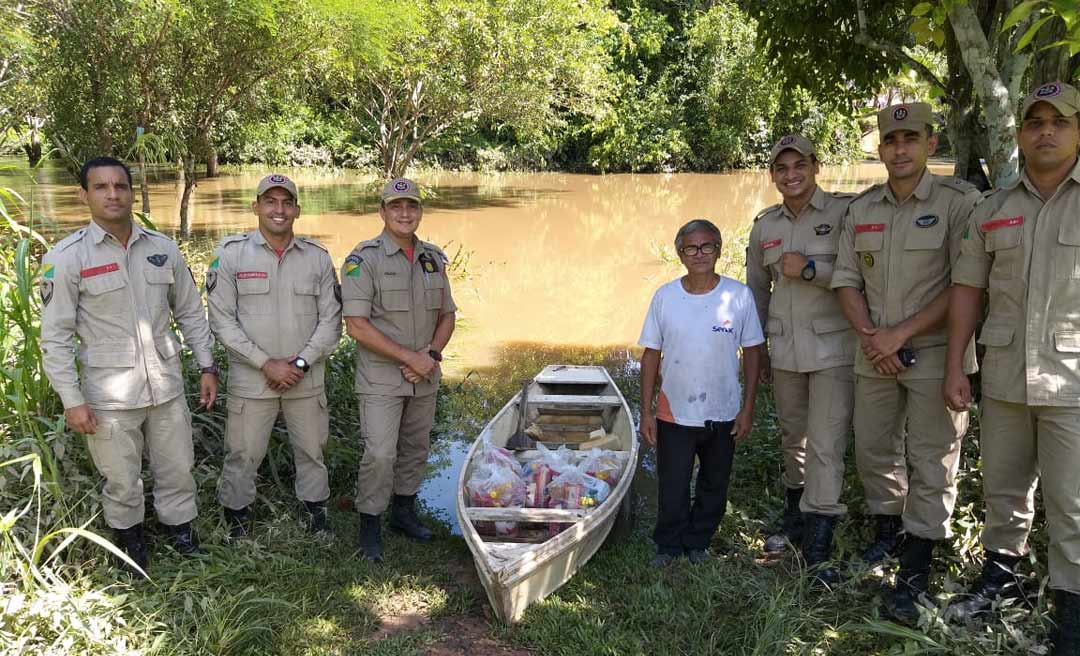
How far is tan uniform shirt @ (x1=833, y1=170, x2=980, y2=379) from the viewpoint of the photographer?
315cm

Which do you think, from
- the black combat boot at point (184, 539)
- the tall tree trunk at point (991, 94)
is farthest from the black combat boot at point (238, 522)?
the tall tree trunk at point (991, 94)

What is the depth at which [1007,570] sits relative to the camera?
3.00m

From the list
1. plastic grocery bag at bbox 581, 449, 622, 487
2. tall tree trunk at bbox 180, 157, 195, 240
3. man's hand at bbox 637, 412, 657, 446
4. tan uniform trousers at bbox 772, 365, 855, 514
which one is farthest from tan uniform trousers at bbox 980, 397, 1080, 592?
tall tree trunk at bbox 180, 157, 195, 240

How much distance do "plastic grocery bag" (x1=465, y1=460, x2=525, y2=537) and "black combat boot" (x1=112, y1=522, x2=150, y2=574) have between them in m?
1.50

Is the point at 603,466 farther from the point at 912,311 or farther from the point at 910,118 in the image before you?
the point at 910,118

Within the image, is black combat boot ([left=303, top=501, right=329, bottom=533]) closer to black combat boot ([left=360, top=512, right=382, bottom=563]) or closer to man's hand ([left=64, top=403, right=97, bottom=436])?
black combat boot ([left=360, top=512, right=382, bottom=563])

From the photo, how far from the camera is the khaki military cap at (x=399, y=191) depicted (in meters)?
3.78

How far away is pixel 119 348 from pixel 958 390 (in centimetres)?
338

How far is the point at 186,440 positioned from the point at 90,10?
7.92 m

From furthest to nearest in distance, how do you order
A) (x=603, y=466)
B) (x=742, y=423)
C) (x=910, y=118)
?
(x=603, y=466)
(x=742, y=423)
(x=910, y=118)

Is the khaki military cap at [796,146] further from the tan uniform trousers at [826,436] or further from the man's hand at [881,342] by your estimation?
the tan uniform trousers at [826,436]

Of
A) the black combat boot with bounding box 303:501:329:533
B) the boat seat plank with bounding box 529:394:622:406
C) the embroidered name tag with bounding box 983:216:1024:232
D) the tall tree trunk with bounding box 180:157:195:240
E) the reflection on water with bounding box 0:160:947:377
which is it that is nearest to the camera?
the embroidered name tag with bounding box 983:216:1024:232

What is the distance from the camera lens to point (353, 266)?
3758mm

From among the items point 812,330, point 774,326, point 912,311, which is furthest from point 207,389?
point 912,311
